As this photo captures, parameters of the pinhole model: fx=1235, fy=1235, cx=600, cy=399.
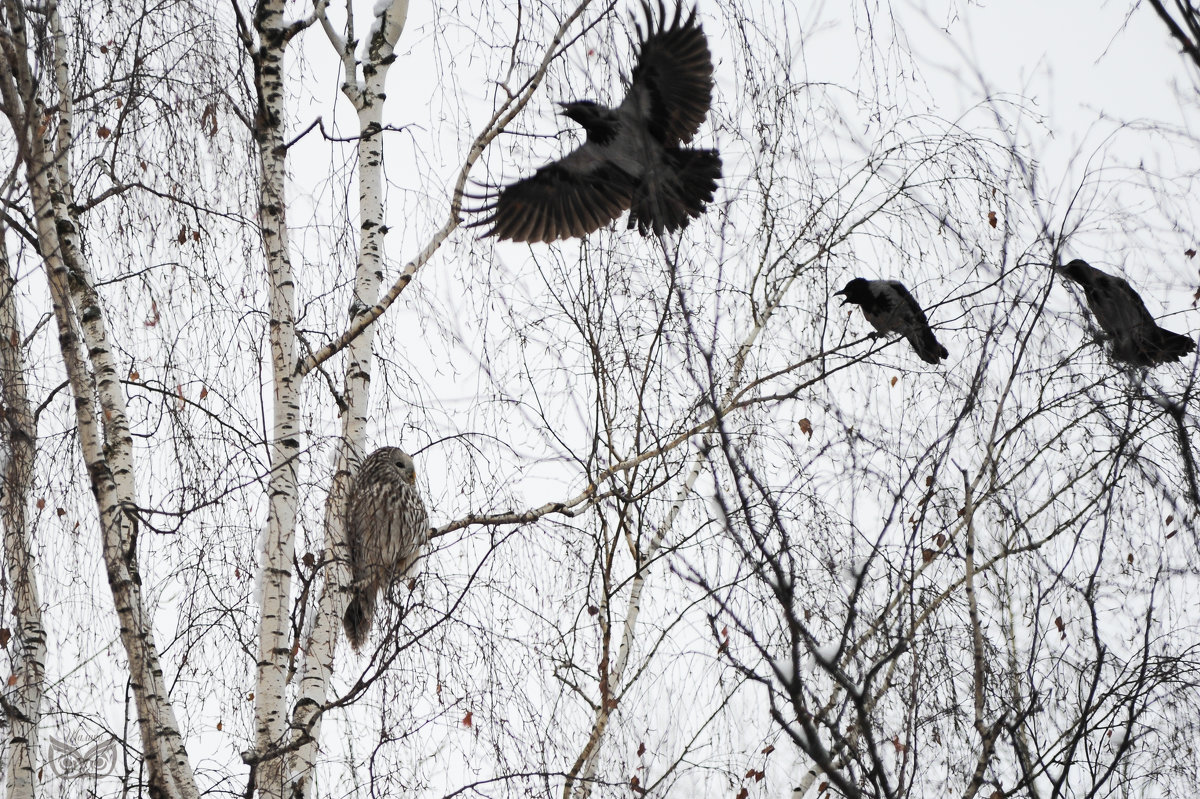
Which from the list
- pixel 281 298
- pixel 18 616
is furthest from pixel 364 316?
pixel 18 616

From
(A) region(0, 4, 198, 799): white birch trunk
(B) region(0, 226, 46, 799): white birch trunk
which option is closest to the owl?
(A) region(0, 4, 198, 799): white birch trunk

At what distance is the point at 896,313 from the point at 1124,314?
124cm

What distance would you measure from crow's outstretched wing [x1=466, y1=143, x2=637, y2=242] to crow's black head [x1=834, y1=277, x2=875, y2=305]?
110cm

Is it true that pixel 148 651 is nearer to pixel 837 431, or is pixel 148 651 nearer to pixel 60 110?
pixel 60 110

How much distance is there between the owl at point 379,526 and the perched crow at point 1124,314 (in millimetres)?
2023

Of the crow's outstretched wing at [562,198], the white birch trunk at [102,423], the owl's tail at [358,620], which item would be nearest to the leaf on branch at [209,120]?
the white birch trunk at [102,423]

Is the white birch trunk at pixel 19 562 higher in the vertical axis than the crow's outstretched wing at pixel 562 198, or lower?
lower

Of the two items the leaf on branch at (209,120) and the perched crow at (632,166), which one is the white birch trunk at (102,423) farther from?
the perched crow at (632,166)

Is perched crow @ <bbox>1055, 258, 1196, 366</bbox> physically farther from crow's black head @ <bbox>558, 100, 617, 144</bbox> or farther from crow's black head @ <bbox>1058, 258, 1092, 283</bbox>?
crow's black head @ <bbox>558, 100, 617, 144</bbox>

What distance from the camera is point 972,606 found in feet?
8.36

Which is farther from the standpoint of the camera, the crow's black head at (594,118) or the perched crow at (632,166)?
the perched crow at (632,166)

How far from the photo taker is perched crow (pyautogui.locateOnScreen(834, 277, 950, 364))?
341 centimetres

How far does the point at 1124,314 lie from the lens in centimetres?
380

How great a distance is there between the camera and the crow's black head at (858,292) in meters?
4.21
